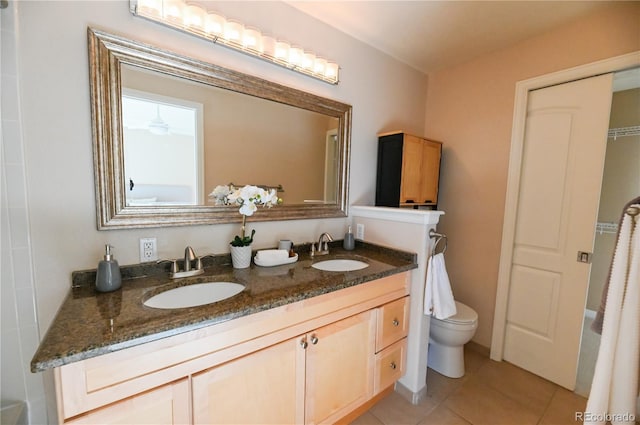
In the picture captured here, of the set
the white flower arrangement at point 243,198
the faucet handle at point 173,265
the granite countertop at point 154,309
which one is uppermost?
the white flower arrangement at point 243,198

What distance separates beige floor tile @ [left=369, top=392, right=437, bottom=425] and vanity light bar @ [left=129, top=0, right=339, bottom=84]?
2184mm

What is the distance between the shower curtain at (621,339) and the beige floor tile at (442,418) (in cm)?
67

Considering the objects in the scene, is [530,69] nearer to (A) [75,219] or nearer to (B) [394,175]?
(B) [394,175]

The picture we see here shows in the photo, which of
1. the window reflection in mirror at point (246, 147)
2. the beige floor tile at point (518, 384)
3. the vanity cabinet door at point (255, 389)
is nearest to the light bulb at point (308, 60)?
the window reflection in mirror at point (246, 147)

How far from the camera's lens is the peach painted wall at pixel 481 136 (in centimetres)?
181

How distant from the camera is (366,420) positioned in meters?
1.53

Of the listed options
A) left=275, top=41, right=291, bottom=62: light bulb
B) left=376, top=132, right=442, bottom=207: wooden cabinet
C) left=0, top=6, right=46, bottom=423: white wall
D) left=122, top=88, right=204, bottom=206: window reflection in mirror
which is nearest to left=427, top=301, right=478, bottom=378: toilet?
left=376, top=132, right=442, bottom=207: wooden cabinet

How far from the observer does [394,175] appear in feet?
6.87

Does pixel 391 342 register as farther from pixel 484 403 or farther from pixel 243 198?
pixel 243 198

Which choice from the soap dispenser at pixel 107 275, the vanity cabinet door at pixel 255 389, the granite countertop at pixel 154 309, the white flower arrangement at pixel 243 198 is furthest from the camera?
the white flower arrangement at pixel 243 198

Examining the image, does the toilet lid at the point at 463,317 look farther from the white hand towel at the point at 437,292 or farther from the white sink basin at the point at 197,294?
the white sink basin at the point at 197,294

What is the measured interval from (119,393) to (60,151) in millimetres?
987

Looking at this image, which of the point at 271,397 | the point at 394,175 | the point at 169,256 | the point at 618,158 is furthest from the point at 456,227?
the point at 169,256

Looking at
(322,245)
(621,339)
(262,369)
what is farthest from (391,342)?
(621,339)
